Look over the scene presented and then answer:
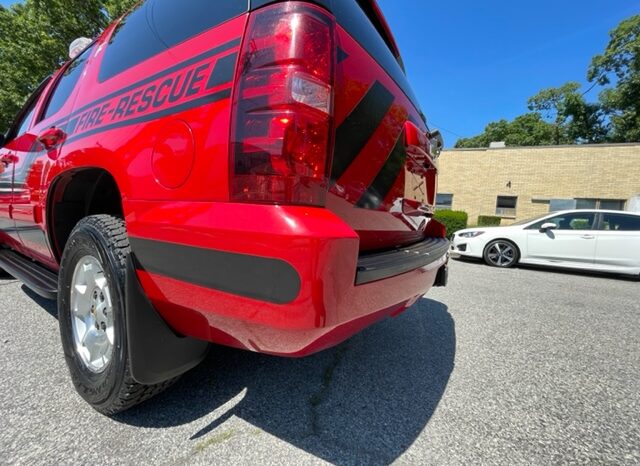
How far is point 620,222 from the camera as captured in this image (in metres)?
5.88

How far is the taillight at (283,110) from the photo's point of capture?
956 mm

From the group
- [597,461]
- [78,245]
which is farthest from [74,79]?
[597,461]

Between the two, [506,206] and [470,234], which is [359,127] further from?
[506,206]

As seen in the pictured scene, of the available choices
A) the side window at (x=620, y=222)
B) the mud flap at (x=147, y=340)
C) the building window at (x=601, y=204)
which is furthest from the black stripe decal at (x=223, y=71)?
the building window at (x=601, y=204)

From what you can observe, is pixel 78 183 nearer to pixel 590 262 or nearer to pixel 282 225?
pixel 282 225

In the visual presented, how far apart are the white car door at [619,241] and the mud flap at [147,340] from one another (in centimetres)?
723

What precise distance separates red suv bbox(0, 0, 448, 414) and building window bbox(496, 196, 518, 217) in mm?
17059

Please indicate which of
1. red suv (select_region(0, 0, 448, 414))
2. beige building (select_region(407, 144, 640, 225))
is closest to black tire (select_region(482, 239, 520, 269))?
red suv (select_region(0, 0, 448, 414))

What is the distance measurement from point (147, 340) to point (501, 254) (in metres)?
6.94

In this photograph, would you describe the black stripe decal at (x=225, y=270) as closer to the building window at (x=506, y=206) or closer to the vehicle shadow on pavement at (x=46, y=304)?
the vehicle shadow on pavement at (x=46, y=304)

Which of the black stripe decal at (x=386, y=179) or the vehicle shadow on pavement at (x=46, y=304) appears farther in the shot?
the vehicle shadow on pavement at (x=46, y=304)

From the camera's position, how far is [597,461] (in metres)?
1.35

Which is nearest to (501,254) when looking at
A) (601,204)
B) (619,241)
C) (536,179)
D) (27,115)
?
(619,241)

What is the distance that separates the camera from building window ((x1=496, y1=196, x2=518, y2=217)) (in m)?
16.2
